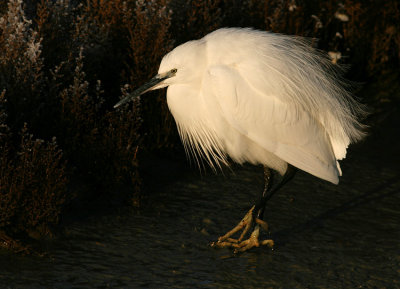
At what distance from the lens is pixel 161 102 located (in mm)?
6223

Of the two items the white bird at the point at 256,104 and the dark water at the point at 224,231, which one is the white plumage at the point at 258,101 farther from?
the dark water at the point at 224,231

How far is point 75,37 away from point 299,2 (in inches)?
129

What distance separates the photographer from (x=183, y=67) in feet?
15.6

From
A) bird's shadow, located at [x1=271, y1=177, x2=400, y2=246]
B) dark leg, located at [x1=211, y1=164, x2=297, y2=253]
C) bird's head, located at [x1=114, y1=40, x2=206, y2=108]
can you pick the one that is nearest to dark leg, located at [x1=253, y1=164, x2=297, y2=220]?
dark leg, located at [x1=211, y1=164, x2=297, y2=253]

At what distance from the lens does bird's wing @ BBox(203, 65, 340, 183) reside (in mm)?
4652

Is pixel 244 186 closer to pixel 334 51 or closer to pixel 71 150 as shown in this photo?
pixel 71 150

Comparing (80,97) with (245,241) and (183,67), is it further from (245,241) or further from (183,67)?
(245,241)

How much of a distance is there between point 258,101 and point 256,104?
0.09ft

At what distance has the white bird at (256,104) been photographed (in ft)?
15.4

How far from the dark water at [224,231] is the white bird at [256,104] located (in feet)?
0.93

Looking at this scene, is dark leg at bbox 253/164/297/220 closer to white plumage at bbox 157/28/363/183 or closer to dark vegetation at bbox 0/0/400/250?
white plumage at bbox 157/28/363/183

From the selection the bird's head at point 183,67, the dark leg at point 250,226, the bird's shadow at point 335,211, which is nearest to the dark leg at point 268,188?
the dark leg at point 250,226

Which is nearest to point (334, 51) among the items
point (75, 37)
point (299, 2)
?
point (299, 2)

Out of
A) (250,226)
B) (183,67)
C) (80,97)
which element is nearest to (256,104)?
(183,67)
